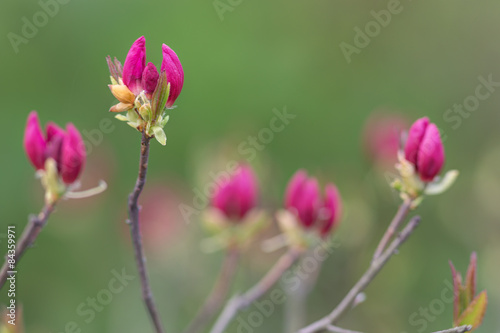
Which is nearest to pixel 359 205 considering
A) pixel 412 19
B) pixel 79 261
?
pixel 79 261

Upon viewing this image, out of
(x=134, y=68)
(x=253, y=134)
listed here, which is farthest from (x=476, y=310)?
(x=253, y=134)

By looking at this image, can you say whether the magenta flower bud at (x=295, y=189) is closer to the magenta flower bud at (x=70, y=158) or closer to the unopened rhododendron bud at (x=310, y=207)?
the unopened rhododendron bud at (x=310, y=207)

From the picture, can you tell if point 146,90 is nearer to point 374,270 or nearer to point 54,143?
point 54,143

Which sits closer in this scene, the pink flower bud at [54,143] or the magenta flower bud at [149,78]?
the magenta flower bud at [149,78]

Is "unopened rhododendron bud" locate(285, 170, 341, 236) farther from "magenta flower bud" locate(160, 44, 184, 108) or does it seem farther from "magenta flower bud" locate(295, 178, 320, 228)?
"magenta flower bud" locate(160, 44, 184, 108)

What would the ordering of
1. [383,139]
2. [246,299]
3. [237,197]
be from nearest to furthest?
[246,299], [237,197], [383,139]

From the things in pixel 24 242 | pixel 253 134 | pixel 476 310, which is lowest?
pixel 476 310

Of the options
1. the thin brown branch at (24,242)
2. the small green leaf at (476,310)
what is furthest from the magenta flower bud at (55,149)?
the small green leaf at (476,310)
